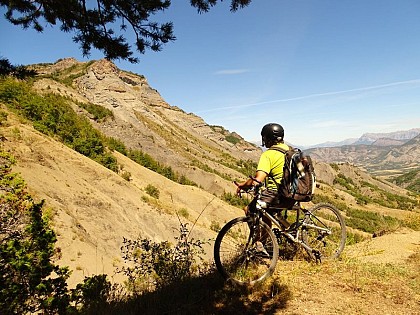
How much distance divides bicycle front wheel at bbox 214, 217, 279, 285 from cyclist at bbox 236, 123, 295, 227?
318 millimetres

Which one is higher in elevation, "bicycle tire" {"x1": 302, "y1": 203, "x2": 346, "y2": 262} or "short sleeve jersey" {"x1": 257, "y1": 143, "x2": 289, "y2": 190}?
"short sleeve jersey" {"x1": 257, "y1": 143, "x2": 289, "y2": 190}

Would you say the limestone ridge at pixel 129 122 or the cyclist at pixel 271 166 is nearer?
the cyclist at pixel 271 166

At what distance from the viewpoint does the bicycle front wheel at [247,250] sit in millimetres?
4464

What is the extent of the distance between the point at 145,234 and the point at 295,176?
14843 mm

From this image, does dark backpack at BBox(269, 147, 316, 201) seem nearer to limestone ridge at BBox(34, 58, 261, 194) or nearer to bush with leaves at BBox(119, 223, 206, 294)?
bush with leaves at BBox(119, 223, 206, 294)

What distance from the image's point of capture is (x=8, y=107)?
866 inches

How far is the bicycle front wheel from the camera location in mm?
4464

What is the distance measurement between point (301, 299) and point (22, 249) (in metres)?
3.90

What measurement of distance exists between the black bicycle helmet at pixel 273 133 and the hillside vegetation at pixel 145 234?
6.35 ft

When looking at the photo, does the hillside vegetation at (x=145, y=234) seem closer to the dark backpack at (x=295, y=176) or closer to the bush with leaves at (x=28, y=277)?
the bush with leaves at (x=28, y=277)

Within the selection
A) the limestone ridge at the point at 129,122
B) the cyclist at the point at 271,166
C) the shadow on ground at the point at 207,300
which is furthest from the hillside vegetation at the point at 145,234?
the cyclist at the point at 271,166

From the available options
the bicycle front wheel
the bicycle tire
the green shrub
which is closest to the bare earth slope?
the green shrub

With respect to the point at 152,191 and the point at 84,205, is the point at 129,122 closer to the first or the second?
the point at 152,191

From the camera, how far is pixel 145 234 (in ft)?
58.2
